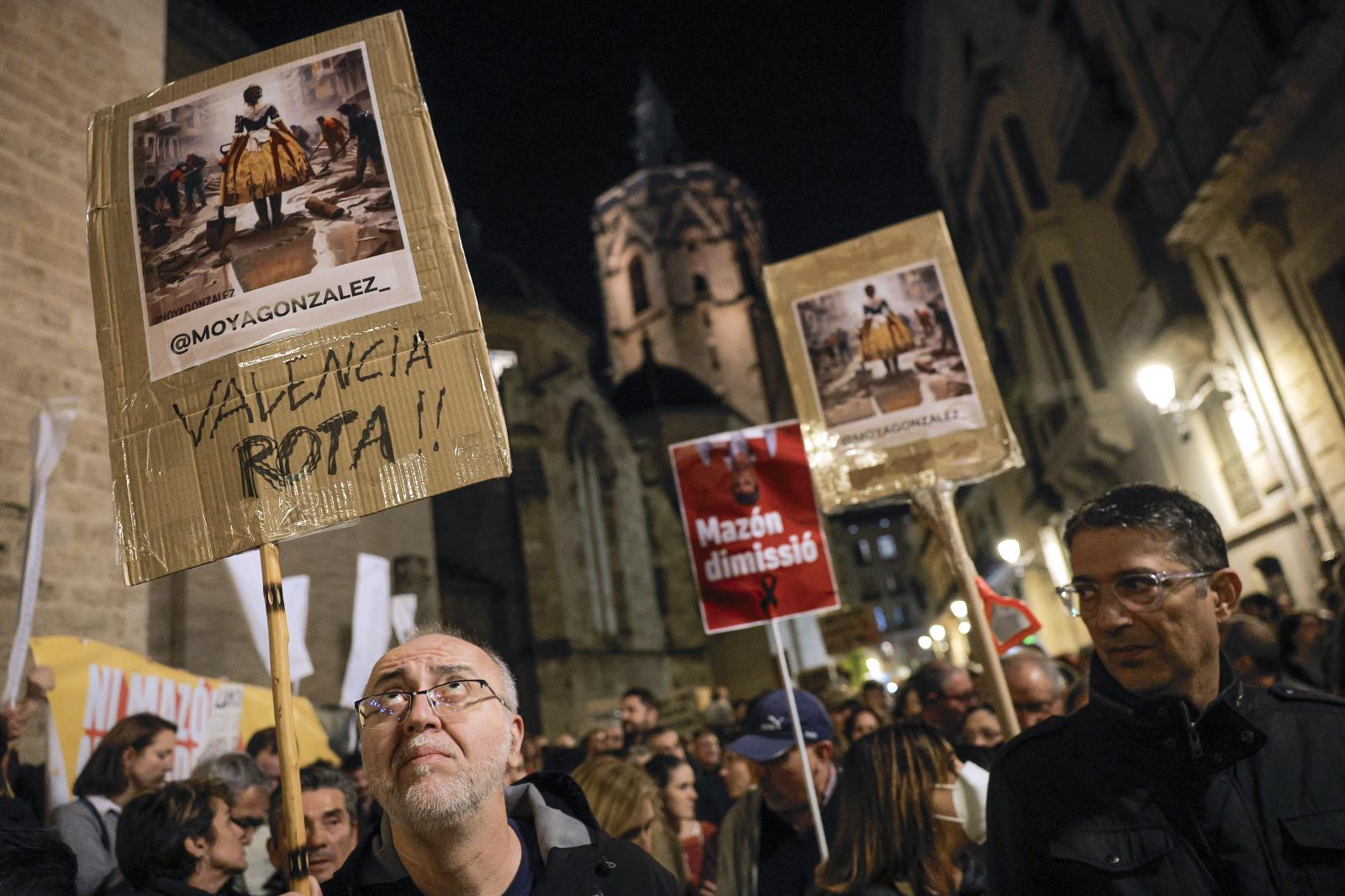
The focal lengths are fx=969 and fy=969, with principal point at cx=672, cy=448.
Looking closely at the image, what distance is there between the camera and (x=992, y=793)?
213 cm

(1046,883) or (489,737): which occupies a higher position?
(489,737)

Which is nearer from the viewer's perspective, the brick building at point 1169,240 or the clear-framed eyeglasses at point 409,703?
the clear-framed eyeglasses at point 409,703

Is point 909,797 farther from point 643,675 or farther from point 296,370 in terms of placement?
point 643,675

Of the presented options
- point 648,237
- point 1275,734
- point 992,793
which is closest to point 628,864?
point 992,793

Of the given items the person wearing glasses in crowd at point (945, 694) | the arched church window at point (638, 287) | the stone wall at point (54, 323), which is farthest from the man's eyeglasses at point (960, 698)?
the arched church window at point (638, 287)

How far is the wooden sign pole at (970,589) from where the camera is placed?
11.7ft

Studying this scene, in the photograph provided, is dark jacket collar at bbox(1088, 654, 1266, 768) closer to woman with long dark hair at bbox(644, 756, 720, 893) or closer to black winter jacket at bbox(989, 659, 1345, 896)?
black winter jacket at bbox(989, 659, 1345, 896)

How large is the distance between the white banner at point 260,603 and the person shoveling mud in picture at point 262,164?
3.31 meters

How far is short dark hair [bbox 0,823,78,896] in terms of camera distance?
7.52 feet

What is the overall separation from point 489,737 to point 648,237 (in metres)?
47.9

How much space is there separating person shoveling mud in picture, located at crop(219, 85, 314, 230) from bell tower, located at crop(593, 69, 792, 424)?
42.4 metres

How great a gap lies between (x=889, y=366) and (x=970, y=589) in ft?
3.97

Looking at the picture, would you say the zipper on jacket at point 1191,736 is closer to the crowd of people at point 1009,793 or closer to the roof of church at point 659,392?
the crowd of people at point 1009,793

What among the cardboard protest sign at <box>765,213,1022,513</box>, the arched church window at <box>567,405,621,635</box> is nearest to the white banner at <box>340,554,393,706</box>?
the cardboard protest sign at <box>765,213,1022,513</box>
